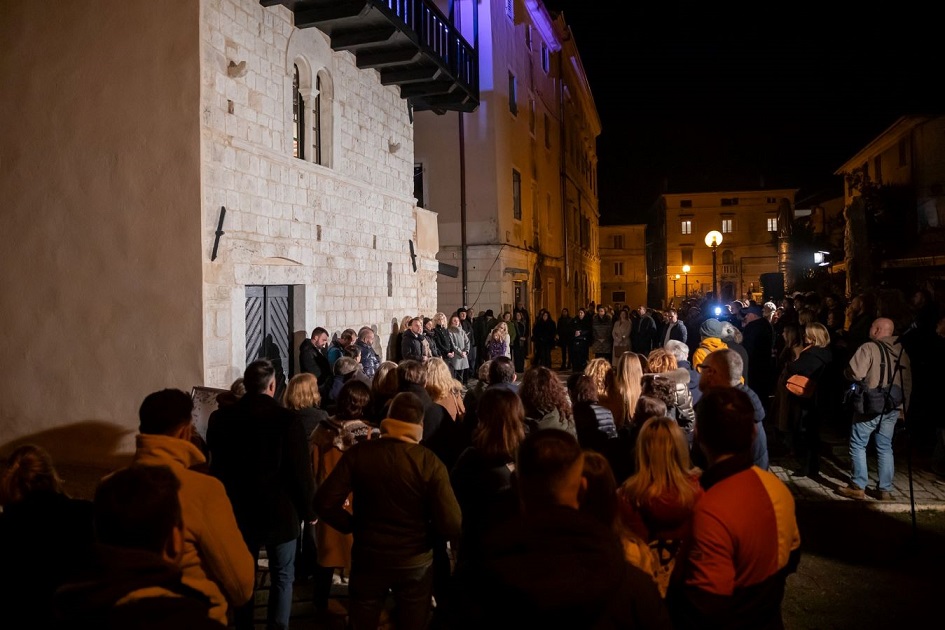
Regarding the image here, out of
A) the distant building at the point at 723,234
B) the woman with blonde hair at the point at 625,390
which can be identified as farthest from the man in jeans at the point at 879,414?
the distant building at the point at 723,234

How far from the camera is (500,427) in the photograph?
4031mm

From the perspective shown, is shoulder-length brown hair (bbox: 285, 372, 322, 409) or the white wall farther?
the white wall

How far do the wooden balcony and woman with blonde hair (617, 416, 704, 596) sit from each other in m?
8.85

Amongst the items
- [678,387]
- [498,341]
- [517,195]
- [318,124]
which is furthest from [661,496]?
[517,195]

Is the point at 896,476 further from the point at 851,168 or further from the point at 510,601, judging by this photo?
the point at 851,168

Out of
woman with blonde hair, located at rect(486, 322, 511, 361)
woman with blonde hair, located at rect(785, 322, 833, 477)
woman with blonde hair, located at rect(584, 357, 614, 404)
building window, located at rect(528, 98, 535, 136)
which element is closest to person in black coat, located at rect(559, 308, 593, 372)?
woman with blonde hair, located at rect(486, 322, 511, 361)

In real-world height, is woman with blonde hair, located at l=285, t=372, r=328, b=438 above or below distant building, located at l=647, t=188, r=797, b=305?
below

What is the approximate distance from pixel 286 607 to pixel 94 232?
6.77m

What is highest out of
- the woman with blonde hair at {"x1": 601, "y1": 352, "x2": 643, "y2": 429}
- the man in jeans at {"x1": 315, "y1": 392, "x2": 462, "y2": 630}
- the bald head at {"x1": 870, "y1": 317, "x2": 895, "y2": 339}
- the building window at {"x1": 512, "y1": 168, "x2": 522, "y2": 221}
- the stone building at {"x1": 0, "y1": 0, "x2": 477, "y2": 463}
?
the building window at {"x1": 512, "y1": 168, "x2": 522, "y2": 221}

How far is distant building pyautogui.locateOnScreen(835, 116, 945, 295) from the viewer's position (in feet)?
78.0

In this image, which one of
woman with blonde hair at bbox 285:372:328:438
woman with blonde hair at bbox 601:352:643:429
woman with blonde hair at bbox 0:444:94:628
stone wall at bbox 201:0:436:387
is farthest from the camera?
stone wall at bbox 201:0:436:387

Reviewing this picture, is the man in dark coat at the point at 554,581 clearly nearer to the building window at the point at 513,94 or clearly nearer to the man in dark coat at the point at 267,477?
the man in dark coat at the point at 267,477

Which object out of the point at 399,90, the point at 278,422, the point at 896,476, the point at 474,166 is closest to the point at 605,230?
the point at 474,166

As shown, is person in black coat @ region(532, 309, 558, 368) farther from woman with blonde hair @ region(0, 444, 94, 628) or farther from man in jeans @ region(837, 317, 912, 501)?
woman with blonde hair @ region(0, 444, 94, 628)
